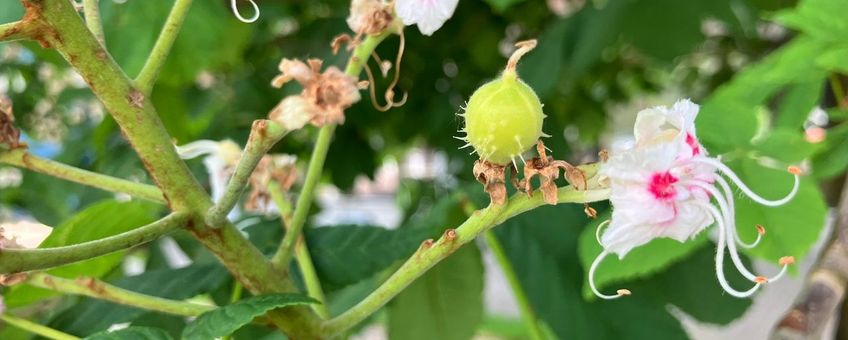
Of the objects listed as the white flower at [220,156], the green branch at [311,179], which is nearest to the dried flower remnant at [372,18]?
the green branch at [311,179]

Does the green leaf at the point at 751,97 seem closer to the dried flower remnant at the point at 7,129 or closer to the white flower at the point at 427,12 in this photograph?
the white flower at the point at 427,12

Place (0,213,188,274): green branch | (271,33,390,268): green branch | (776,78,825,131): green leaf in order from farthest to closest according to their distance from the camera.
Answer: (776,78,825,131): green leaf
(271,33,390,268): green branch
(0,213,188,274): green branch

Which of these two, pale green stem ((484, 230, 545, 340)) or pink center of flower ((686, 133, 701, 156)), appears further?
pale green stem ((484, 230, 545, 340))

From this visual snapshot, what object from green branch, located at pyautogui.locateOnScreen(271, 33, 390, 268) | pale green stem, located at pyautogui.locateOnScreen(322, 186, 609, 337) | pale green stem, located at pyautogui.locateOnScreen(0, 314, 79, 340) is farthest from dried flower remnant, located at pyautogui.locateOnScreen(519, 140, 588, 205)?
pale green stem, located at pyautogui.locateOnScreen(0, 314, 79, 340)

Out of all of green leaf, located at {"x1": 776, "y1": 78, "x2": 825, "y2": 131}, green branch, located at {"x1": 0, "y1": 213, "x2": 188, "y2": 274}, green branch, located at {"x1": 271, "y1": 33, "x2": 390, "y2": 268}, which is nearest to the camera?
green branch, located at {"x1": 0, "y1": 213, "x2": 188, "y2": 274}

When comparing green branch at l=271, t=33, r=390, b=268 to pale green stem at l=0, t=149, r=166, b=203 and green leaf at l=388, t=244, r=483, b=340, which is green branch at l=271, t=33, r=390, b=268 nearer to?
pale green stem at l=0, t=149, r=166, b=203

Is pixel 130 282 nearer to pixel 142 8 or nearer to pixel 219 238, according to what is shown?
pixel 219 238

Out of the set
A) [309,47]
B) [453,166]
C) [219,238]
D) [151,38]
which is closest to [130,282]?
[219,238]
